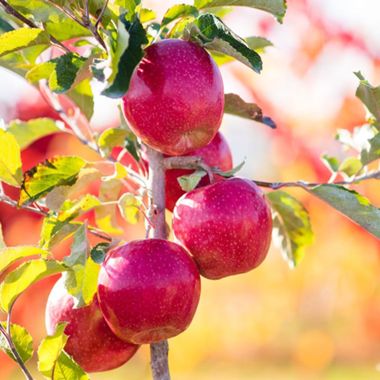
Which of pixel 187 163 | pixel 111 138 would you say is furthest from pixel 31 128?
pixel 187 163

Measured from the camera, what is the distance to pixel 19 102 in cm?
315

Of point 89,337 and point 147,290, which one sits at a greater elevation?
point 147,290

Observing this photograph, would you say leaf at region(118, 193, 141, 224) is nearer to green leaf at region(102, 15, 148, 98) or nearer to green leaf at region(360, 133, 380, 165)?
green leaf at region(102, 15, 148, 98)

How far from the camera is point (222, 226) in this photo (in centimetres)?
91

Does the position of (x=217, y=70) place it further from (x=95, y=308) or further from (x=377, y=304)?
(x=377, y=304)

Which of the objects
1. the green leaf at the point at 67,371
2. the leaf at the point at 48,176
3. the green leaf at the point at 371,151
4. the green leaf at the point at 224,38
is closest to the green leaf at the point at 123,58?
the green leaf at the point at 224,38

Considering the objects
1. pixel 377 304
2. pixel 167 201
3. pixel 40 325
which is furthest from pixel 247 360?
pixel 167 201

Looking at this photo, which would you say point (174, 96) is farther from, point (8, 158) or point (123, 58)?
point (8, 158)

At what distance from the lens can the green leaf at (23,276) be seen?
0.82 meters

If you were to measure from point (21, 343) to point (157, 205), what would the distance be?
230mm

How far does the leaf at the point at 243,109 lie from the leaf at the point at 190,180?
14cm

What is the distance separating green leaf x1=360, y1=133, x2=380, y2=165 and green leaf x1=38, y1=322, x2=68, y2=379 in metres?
0.52

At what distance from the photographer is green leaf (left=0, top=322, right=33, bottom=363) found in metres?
0.85

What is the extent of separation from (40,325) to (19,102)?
3.58 feet
